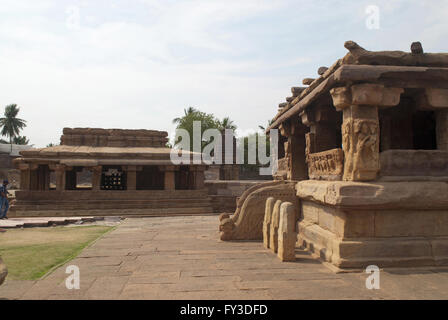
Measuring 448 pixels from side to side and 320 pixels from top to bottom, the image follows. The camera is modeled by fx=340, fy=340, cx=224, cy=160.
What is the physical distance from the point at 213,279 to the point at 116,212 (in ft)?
31.5

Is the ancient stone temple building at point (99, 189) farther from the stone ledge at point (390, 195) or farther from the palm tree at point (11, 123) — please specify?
the palm tree at point (11, 123)

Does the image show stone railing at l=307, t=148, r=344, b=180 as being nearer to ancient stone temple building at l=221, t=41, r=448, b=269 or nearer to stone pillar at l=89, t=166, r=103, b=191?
ancient stone temple building at l=221, t=41, r=448, b=269

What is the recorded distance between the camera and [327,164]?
564 centimetres

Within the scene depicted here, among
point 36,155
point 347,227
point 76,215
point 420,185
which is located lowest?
point 76,215

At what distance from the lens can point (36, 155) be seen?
528 inches

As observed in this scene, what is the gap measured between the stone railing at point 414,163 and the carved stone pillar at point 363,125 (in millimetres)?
247

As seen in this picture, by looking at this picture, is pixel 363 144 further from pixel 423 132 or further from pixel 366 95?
pixel 423 132

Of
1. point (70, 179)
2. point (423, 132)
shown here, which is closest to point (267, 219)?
point (423, 132)

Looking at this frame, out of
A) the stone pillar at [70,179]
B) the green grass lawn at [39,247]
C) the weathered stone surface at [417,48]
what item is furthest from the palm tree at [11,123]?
the weathered stone surface at [417,48]

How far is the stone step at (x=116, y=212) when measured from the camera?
1230 cm

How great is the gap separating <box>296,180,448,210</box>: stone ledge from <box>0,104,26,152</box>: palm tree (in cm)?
5623

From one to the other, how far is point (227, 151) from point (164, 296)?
23203 mm

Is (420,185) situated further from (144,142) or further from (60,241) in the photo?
(144,142)
